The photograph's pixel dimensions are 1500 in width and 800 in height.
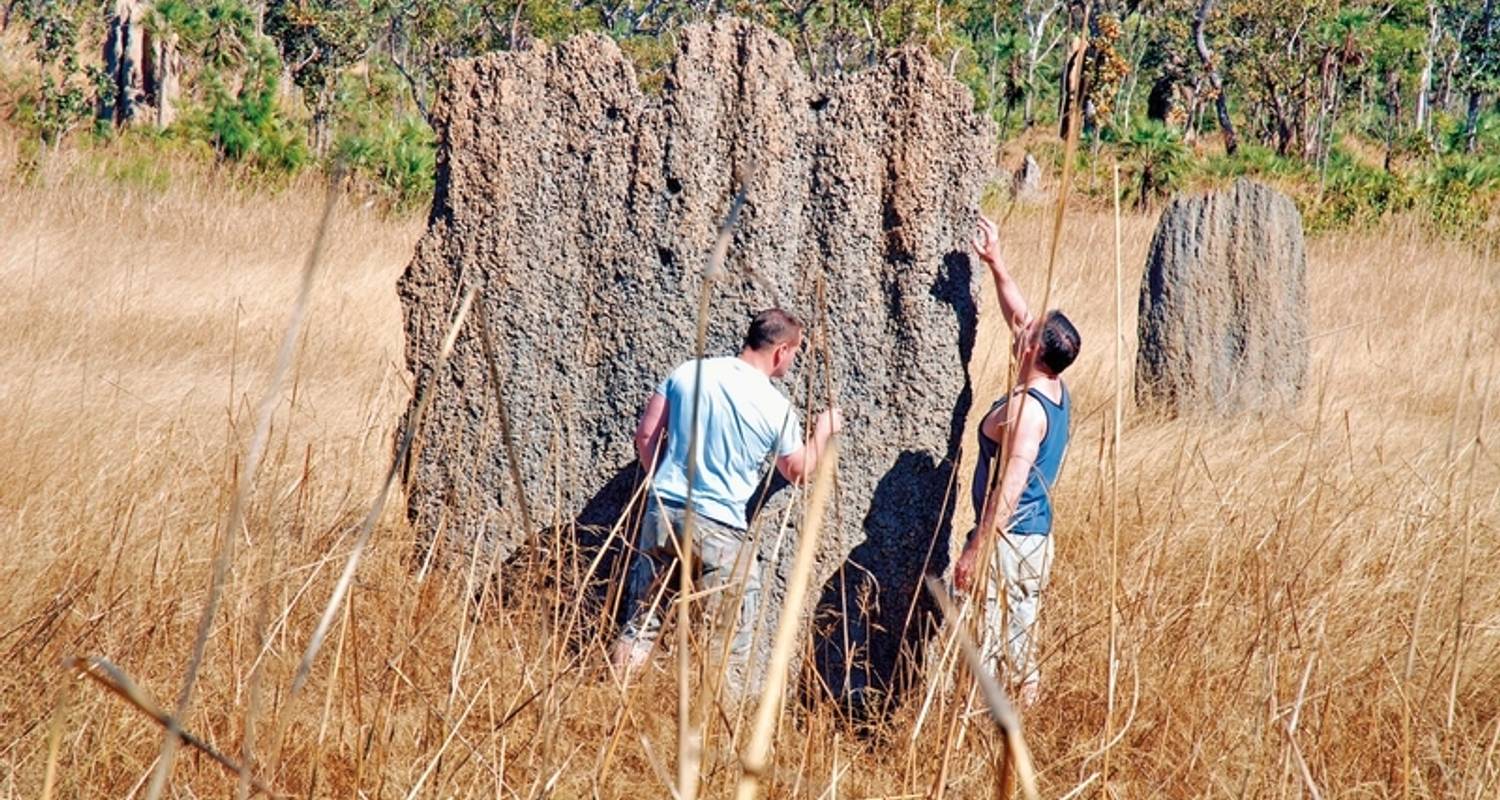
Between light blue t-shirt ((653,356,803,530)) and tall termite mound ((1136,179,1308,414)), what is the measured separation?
184 inches

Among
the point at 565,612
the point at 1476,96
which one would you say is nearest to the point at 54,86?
the point at 565,612

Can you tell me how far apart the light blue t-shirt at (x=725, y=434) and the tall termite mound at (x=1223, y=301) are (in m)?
4.66

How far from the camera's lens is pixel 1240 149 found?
25984mm

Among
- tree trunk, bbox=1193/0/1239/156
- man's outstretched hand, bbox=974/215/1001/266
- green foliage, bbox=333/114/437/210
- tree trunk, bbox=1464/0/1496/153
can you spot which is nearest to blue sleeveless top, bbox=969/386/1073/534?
man's outstretched hand, bbox=974/215/1001/266

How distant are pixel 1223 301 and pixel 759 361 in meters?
4.97

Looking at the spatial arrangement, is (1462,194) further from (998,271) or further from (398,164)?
(998,271)

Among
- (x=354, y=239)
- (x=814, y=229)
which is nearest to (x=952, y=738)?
(x=814, y=229)

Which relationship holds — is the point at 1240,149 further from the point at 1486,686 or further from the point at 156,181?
the point at 1486,686

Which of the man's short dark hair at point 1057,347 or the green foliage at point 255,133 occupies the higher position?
the man's short dark hair at point 1057,347

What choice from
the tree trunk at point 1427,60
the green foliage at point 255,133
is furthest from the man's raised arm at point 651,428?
the tree trunk at point 1427,60

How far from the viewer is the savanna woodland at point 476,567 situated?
2326 millimetres

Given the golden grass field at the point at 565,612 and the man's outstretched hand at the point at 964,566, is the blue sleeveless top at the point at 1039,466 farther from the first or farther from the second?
the golden grass field at the point at 565,612

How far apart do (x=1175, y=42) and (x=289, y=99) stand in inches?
790

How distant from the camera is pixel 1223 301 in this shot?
809cm
